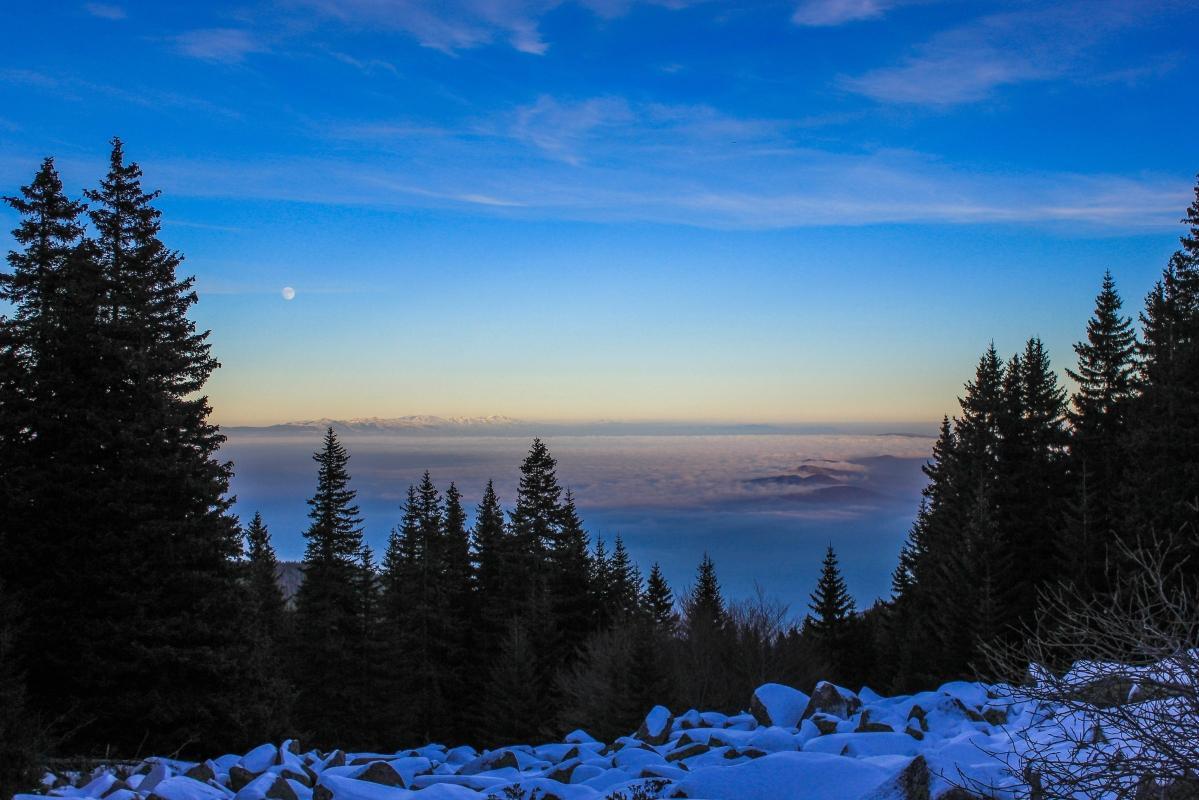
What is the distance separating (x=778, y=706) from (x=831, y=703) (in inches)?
40.0

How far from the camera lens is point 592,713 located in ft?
90.1

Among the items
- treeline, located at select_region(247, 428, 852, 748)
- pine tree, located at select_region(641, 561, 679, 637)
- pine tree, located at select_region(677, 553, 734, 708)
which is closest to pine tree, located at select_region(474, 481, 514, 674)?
treeline, located at select_region(247, 428, 852, 748)

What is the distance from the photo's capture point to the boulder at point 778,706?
1495 cm

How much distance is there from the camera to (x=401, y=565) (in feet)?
149

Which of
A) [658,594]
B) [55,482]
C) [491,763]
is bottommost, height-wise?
[658,594]

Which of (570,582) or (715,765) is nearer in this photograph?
(715,765)

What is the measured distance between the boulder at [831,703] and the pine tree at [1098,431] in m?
20.1

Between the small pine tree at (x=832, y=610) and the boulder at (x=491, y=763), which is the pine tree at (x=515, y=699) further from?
the boulder at (x=491, y=763)

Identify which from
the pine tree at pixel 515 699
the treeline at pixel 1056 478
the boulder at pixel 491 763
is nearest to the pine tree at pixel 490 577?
the pine tree at pixel 515 699

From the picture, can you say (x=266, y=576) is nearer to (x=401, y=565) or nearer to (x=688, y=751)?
(x=401, y=565)

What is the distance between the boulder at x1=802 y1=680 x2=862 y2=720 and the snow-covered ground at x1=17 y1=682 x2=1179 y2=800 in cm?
2

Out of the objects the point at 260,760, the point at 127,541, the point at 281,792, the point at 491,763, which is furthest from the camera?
the point at 127,541

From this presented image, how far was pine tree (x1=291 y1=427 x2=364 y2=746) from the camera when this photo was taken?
3534 centimetres

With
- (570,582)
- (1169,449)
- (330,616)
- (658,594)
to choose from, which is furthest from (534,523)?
(1169,449)
